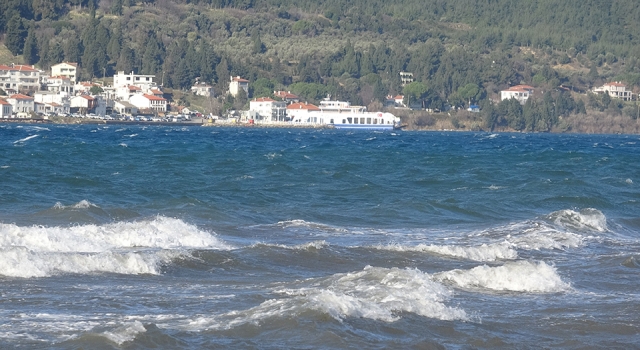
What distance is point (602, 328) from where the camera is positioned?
11.5m

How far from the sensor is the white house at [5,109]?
119938 mm

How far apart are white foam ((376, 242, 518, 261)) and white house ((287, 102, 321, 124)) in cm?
12211

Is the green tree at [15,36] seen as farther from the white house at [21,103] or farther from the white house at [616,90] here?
the white house at [616,90]

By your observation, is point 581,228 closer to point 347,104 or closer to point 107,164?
point 107,164

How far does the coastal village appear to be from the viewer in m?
129

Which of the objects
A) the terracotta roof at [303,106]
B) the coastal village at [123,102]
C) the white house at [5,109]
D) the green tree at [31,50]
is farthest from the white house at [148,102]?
the green tree at [31,50]

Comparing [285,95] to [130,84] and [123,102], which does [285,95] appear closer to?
[130,84]

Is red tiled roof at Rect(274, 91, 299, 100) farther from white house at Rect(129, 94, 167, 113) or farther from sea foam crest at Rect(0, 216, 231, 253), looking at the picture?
sea foam crest at Rect(0, 216, 231, 253)

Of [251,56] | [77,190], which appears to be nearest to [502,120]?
[251,56]

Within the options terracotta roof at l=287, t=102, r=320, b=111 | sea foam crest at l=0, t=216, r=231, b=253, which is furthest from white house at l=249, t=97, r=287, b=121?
sea foam crest at l=0, t=216, r=231, b=253

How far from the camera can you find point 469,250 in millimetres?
17047

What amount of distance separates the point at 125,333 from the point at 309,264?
5716 millimetres

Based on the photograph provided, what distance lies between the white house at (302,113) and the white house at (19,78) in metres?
37.9

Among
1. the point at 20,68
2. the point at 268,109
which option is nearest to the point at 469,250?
the point at 268,109
